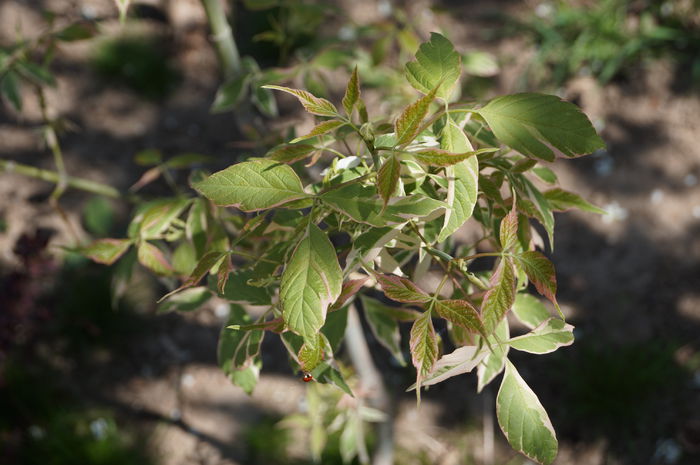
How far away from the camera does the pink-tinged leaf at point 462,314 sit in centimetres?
69

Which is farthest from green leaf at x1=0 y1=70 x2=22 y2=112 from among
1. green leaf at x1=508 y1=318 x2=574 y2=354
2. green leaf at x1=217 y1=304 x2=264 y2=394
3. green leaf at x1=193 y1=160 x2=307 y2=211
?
green leaf at x1=508 y1=318 x2=574 y2=354

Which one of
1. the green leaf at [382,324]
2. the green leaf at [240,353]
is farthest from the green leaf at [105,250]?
the green leaf at [382,324]

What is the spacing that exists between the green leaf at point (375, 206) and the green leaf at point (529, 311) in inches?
14.3

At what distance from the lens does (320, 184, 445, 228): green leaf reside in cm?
66

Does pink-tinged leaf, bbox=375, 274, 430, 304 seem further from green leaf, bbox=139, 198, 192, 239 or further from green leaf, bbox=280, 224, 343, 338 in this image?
green leaf, bbox=139, 198, 192, 239

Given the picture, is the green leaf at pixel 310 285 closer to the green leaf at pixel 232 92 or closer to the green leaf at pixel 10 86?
the green leaf at pixel 232 92

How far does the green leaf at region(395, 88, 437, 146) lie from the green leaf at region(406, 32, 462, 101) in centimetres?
9

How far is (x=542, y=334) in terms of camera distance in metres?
0.78

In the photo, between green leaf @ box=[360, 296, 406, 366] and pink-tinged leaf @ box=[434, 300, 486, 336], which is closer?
pink-tinged leaf @ box=[434, 300, 486, 336]

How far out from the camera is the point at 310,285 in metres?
0.68

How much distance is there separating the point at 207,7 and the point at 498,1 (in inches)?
83.4

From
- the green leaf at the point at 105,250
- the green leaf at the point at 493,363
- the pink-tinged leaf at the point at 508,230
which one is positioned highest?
the pink-tinged leaf at the point at 508,230

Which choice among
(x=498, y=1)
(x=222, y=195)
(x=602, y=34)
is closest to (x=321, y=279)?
(x=222, y=195)

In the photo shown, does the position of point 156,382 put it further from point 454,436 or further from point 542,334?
point 542,334
